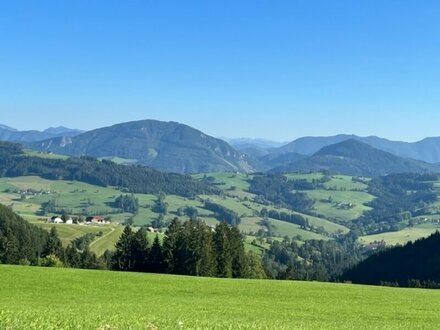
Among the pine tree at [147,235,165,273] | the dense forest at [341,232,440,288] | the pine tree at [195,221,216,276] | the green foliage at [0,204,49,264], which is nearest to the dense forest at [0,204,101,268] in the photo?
the green foliage at [0,204,49,264]

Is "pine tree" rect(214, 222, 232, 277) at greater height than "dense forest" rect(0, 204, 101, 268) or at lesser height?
greater

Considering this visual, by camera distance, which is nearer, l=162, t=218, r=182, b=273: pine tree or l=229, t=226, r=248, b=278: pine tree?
l=162, t=218, r=182, b=273: pine tree

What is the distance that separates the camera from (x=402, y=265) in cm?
18600

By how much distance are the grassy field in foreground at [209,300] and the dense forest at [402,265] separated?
127584mm

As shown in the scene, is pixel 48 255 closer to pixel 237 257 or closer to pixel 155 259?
pixel 155 259

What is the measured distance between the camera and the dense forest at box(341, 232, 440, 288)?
17560cm

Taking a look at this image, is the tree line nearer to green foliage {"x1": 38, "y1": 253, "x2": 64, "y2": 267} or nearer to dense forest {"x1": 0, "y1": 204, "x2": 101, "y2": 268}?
green foliage {"x1": 38, "y1": 253, "x2": 64, "y2": 267}

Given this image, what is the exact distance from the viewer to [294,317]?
114 feet

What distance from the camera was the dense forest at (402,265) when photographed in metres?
176

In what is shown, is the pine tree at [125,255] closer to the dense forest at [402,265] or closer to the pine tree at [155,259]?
the pine tree at [155,259]

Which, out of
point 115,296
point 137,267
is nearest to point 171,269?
point 137,267

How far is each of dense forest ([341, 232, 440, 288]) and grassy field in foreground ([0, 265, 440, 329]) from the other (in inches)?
5023

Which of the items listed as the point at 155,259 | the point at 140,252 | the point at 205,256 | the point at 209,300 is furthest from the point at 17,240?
the point at 209,300

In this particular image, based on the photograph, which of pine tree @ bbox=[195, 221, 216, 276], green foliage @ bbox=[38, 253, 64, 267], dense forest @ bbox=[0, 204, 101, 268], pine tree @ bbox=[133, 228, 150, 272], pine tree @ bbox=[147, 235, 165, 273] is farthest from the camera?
dense forest @ bbox=[0, 204, 101, 268]
